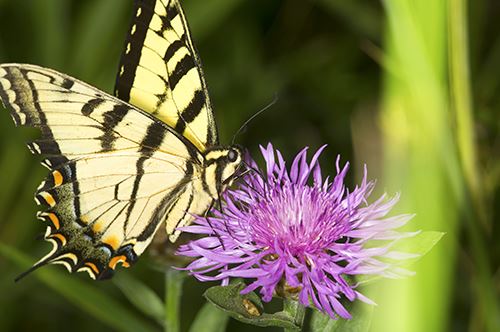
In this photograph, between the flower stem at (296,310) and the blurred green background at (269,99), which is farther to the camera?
the blurred green background at (269,99)

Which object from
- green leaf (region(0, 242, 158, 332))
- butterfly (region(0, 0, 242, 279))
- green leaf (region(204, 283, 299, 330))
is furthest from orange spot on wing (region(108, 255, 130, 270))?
green leaf (region(204, 283, 299, 330))

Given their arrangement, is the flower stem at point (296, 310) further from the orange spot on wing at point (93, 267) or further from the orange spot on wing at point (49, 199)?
the orange spot on wing at point (49, 199)

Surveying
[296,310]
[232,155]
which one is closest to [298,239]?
[296,310]

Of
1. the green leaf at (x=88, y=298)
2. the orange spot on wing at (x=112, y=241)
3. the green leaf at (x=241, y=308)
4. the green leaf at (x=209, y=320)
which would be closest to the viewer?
the green leaf at (x=241, y=308)

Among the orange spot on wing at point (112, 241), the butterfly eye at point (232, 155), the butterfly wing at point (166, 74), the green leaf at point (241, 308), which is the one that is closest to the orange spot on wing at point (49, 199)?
the orange spot on wing at point (112, 241)

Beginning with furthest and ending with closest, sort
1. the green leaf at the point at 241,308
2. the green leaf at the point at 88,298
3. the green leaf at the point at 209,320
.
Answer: the green leaf at the point at 88,298
the green leaf at the point at 209,320
the green leaf at the point at 241,308

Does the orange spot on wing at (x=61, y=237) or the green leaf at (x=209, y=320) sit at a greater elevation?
the orange spot on wing at (x=61, y=237)

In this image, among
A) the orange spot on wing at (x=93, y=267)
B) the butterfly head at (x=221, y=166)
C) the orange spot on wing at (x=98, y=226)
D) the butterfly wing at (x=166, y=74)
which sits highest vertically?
the butterfly wing at (x=166, y=74)

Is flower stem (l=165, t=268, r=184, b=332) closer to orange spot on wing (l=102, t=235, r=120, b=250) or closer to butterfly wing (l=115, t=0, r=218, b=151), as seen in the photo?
orange spot on wing (l=102, t=235, r=120, b=250)
